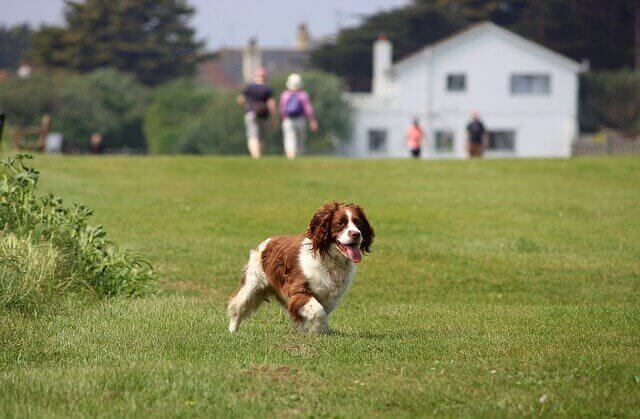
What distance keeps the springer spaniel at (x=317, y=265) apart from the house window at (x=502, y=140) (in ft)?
214

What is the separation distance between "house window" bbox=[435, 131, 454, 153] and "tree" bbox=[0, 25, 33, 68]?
94.4m

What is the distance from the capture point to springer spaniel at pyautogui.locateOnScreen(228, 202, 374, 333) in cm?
1074

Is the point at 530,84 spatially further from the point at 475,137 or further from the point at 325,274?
the point at 325,274

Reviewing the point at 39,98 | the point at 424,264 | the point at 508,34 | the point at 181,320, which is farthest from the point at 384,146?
the point at 181,320

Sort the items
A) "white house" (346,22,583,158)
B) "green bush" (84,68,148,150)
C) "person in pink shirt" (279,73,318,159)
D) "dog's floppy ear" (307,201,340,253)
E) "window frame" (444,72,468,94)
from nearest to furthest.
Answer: "dog's floppy ear" (307,201,340,253)
"person in pink shirt" (279,73,318,159)
"white house" (346,22,583,158)
"window frame" (444,72,468,94)
"green bush" (84,68,148,150)

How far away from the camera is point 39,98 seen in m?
81.2

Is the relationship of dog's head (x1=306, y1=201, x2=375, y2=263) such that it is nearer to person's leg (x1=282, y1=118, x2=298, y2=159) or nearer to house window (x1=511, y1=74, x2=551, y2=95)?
person's leg (x1=282, y1=118, x2=298, y2=159)

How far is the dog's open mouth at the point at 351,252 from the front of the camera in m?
10.7

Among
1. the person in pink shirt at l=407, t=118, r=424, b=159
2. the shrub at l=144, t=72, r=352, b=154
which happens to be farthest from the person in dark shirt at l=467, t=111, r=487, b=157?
the shrub at l=144, t=72, r=352, b=154

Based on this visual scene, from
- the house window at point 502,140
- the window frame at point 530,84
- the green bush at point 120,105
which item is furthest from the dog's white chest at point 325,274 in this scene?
the green bush at point 120,105

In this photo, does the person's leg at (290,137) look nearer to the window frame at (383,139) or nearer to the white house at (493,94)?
the white house at (493,94)

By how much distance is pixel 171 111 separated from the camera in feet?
263

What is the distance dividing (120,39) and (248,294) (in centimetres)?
8409

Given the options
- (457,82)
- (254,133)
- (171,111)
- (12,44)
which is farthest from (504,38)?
(12,44)
